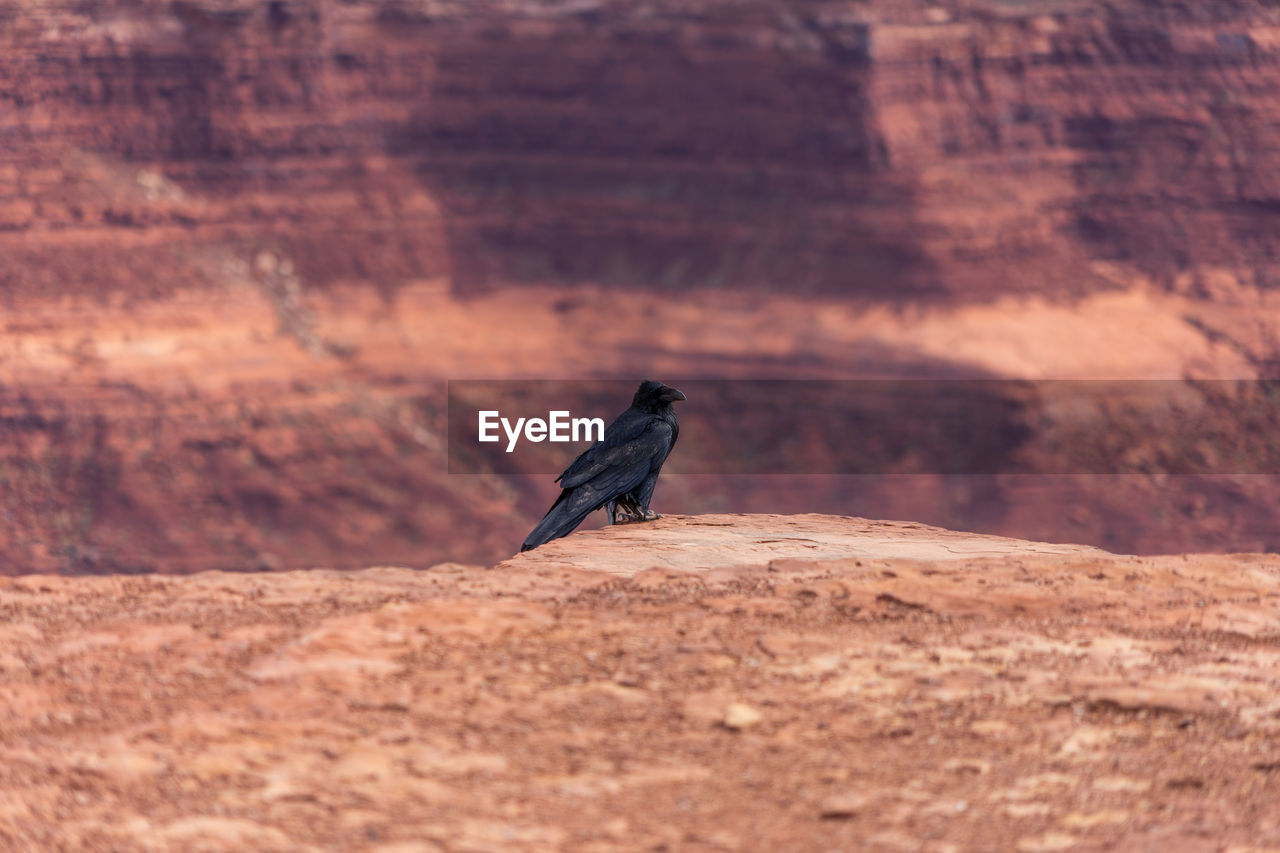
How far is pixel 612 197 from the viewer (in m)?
52.8

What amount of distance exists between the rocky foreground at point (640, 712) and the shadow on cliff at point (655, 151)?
142ft

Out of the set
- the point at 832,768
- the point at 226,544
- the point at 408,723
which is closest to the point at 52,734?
the point at 408,723

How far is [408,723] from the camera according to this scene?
255 inches

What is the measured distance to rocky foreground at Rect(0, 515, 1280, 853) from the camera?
572 cm

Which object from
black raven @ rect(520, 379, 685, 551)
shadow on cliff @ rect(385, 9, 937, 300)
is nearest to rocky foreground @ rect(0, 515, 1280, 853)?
black raven @ rect(520, 379, 685, 551)

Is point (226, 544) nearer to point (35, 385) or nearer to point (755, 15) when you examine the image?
point (35, 385)

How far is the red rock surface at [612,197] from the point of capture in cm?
4894

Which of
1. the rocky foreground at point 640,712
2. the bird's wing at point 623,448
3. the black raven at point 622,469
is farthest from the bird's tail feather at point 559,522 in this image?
the rocky foreground at point 640,712

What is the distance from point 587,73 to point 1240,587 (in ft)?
153

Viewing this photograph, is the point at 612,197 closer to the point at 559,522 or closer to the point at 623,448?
the point at 623,448

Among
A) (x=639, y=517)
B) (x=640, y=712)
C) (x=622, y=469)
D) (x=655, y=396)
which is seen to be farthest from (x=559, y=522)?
(x=640, y=712)

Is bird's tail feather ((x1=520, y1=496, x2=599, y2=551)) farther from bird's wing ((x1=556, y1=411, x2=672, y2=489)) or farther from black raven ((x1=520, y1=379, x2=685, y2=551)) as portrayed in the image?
bird's wing ((x1=556, y1=411, x2=672, y2=489))

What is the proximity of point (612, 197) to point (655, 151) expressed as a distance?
2.53 meters

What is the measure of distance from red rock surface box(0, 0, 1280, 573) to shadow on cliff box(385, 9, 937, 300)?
119mm
